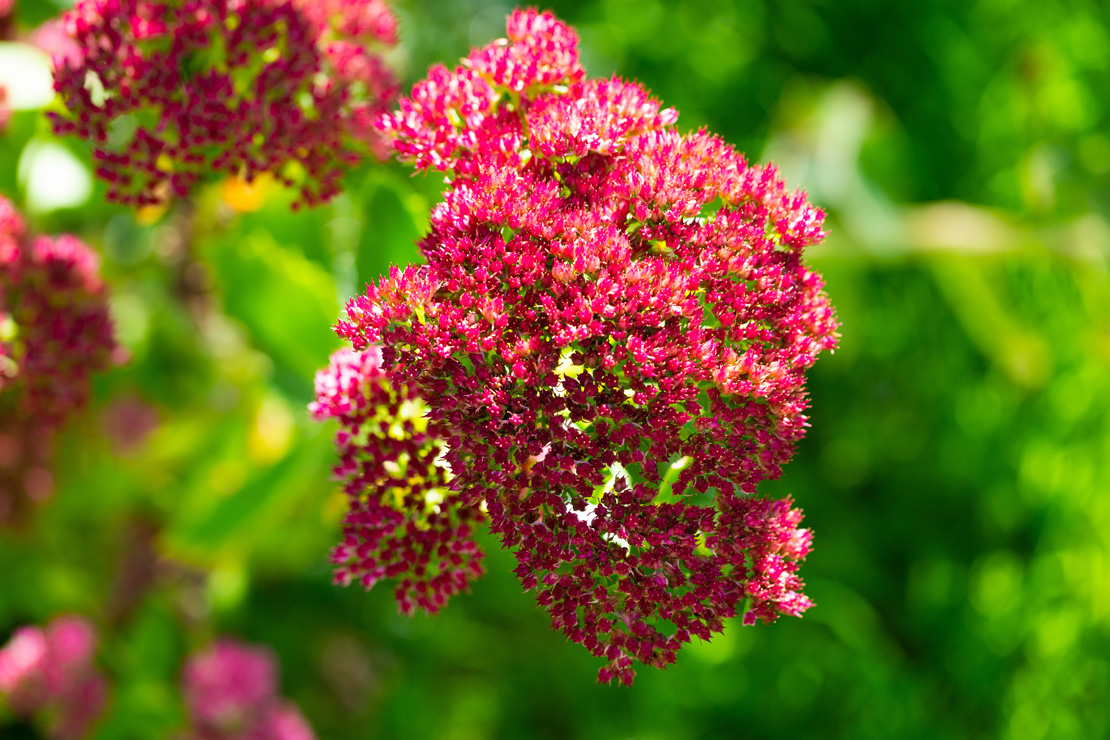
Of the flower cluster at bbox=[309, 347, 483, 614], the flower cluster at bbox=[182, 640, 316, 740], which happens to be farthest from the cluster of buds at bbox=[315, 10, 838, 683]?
the flower cluster at bbox=[182, 640, 316, 740]

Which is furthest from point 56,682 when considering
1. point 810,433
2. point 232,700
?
point 810,433

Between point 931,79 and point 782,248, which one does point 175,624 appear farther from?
point 931,79

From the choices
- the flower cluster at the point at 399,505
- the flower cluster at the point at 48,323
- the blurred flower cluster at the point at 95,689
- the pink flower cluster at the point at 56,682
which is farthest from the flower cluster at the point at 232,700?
the flower cluster at the point at 399,505

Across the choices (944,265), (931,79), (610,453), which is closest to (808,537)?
(610,453)

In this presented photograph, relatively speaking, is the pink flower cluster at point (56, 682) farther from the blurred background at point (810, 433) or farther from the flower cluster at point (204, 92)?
the flower cluster at point (204, 92)

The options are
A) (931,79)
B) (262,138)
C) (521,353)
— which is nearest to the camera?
(521,353)

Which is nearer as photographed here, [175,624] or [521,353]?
[521,353]

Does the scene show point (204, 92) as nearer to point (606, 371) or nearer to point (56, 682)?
point (606, 371)
